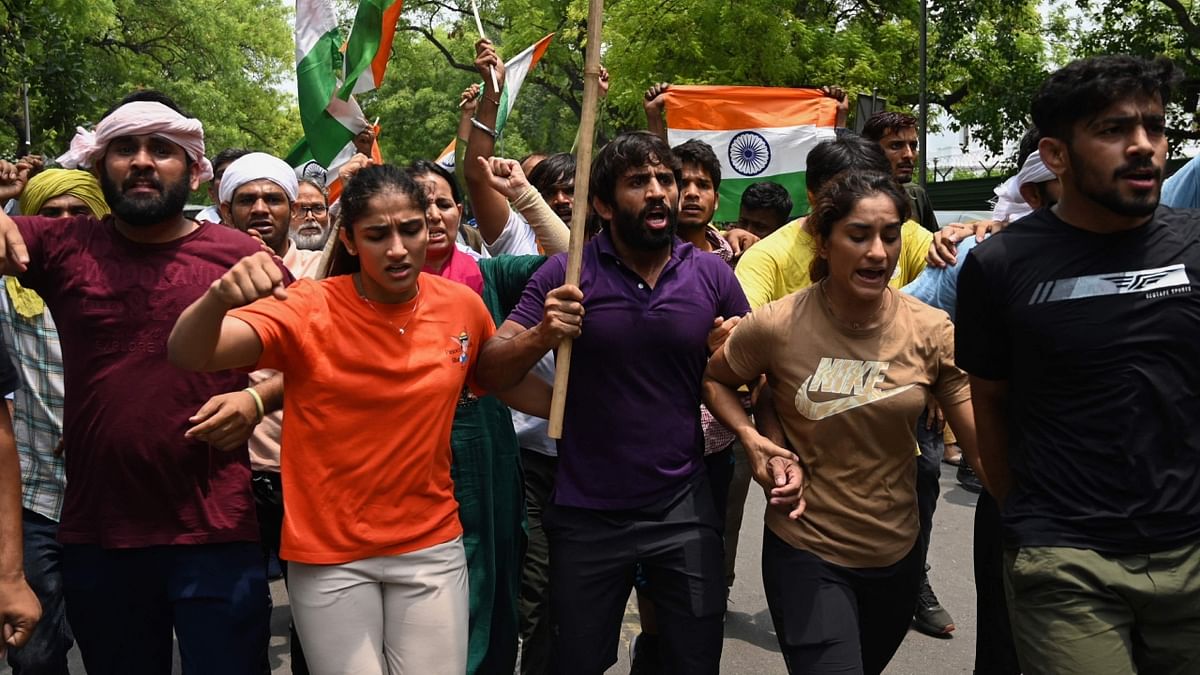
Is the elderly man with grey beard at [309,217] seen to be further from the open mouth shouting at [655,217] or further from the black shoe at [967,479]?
the black shoe at [967,479]

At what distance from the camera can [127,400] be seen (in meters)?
3.58

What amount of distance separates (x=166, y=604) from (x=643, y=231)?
6.33 ft

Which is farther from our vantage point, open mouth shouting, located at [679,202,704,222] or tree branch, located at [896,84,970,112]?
tree branch, located at [896,84,970,112]

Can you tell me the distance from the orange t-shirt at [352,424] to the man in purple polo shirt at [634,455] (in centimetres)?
35

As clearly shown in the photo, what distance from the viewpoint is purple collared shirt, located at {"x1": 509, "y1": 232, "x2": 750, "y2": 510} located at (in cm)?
389

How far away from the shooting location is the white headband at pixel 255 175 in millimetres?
5336

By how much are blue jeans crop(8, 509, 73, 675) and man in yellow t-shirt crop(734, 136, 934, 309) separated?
8.96ft

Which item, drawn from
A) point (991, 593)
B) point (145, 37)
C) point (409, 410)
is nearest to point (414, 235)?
point (409, 410)

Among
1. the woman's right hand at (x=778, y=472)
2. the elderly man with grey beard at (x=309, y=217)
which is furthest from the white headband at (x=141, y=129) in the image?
the elderly man with grey beard at (x=309, y=217)

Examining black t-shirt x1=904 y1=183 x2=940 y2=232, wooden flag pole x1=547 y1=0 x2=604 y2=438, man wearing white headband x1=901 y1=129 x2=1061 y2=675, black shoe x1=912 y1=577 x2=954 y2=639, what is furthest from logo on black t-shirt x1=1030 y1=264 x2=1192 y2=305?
black t-shirt x1=904 y1=183 x2=940 y2=232

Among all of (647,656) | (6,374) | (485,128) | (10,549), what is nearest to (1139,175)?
(485,128)

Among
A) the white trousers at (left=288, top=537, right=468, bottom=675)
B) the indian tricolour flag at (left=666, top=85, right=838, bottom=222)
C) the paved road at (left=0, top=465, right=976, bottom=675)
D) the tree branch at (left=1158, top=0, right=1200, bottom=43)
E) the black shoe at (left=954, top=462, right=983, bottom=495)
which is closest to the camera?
the white trousers at (left=288, top=537, right=468, bottom=675)

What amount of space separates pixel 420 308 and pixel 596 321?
0.59 m

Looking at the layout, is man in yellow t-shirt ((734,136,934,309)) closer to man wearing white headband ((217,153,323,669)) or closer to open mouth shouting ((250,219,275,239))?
man wearing white headband ((217,153,323,669))
